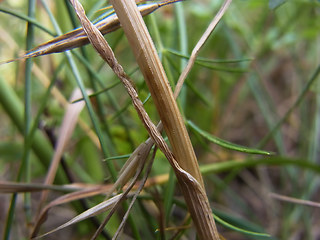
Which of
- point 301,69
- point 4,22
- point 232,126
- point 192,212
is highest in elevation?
point 4,22

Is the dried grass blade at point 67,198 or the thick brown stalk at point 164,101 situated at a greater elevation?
the thick brown stalk at point 164,101

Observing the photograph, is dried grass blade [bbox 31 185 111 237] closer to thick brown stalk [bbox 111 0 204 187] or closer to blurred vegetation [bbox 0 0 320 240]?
blurred vegetation [bbox 0 0 320 240]

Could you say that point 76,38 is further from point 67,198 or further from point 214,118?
point 214,118

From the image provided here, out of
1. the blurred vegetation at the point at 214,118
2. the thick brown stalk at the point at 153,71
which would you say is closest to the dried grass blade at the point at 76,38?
the thick brown stalk at the point at 153,71

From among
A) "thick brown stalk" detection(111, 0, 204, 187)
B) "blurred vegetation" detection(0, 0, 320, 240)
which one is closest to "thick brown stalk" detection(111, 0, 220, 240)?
"thick brown stalk" detection(111, 0, 204, 187)

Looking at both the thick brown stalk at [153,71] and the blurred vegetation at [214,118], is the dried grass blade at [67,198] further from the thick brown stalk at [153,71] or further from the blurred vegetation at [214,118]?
the thick brown stalk at [153,71]

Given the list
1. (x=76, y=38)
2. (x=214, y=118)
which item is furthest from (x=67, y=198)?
(x=214, y=118)

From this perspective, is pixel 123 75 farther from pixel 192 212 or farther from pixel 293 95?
pixel 293 95

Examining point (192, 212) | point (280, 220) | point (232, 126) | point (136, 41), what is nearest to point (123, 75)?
point (136, 41)

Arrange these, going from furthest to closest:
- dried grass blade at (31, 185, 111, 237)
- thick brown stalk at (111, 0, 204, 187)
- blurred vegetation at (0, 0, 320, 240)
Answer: blurred vegetation at (0, 0, 320, 240) → dried grass blade at (31, 185, 111, 237) → thick brown stalk at (111, 0, 204, 187)
